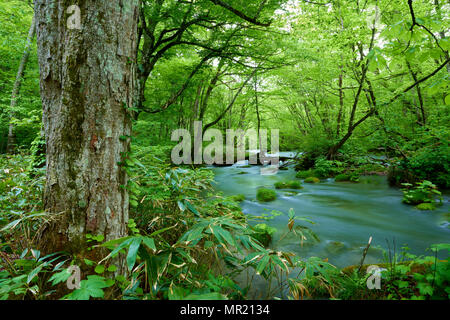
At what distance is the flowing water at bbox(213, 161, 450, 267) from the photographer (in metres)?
3.69

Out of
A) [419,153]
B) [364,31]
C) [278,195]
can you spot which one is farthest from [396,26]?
[364,31]

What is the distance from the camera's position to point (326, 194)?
290 inches

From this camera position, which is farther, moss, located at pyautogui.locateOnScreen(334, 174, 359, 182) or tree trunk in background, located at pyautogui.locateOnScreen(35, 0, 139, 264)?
moss, located at pyautogui.locateOnScreen(334, 174, 359, 182)

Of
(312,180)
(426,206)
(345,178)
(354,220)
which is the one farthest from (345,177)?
(354,220)

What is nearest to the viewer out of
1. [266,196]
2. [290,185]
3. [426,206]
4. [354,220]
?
[354,220]

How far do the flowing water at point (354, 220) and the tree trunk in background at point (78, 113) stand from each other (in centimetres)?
254

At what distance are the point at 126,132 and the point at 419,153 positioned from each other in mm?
8599

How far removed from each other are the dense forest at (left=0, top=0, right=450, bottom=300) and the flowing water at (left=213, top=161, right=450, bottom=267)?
0.05m

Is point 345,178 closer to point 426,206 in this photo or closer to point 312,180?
point 312,180

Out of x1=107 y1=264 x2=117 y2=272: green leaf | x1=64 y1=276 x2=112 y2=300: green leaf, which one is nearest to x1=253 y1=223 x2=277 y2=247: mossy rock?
x1=107 y1=264 x2=117 y2=272: green leaf

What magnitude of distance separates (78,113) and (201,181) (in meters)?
2.15

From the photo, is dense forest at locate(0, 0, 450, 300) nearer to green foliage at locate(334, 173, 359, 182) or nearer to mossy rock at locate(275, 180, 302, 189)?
green foliage at locate(334, 173, 359, 182)

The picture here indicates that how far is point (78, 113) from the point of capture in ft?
4.74

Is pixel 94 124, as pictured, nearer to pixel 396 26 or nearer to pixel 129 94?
pixel 129 94
